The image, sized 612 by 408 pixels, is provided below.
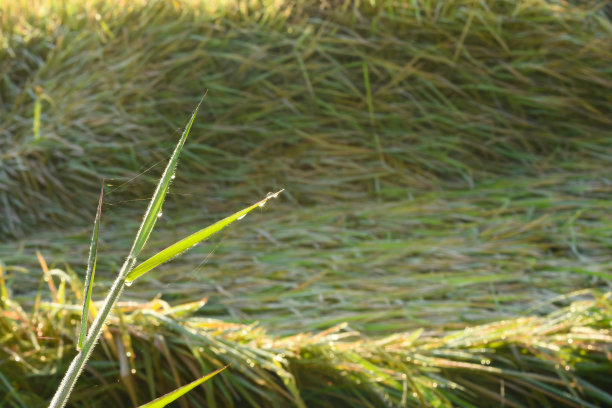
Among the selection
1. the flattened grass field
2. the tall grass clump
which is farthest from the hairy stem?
the flattened grass field

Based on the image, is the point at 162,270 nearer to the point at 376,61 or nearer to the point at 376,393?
the point at 376,393

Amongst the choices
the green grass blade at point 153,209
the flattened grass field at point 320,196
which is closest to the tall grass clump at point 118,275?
the green grass blade at point 153,209

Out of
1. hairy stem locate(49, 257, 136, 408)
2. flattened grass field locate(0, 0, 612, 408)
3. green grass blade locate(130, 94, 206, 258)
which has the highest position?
green grass blade locate(130, 94, 206, 258)

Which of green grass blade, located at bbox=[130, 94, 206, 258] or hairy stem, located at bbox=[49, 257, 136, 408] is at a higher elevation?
green grass blade, located at bbox=[130, 94, 206, 258]

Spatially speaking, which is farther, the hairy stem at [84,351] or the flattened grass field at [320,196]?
the flattened grass field at [320,196]

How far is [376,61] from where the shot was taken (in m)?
2.13

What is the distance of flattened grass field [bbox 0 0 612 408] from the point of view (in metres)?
0.97

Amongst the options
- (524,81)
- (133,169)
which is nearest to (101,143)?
(133,169)

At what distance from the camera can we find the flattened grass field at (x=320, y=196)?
967 millimetres

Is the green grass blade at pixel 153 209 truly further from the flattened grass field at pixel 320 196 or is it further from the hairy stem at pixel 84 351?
the flattened grass field at pixel 320 196

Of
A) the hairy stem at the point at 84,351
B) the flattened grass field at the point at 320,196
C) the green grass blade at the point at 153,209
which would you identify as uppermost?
the green grass blade at the point at 153,209

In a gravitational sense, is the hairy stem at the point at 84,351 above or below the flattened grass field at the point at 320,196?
above

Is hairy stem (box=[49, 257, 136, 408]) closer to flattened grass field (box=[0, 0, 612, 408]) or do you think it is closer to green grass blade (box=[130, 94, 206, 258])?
green grass blade (box=[130, 94, 206, 258])

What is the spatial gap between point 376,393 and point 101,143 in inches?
49.3
